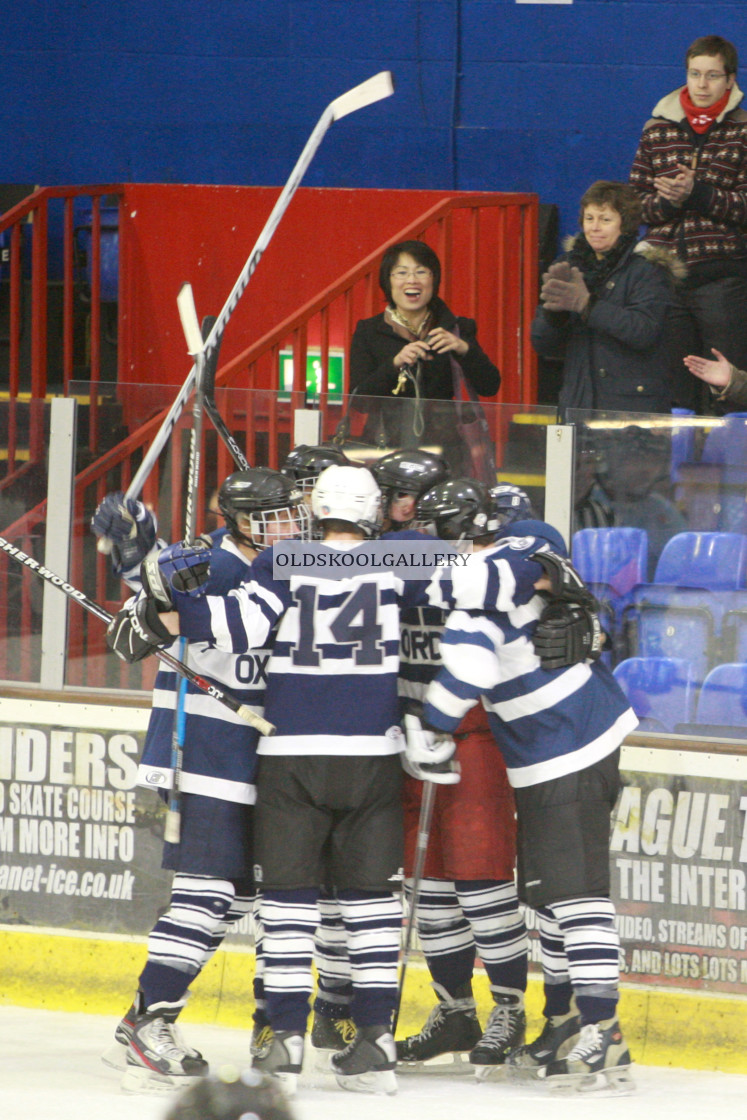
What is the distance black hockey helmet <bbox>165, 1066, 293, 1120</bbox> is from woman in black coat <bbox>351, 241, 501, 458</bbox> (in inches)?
120

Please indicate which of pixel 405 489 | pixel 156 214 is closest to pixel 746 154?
pixel 405 489

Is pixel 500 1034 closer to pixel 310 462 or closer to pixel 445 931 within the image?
pixel 445 931

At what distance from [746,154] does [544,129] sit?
133 centimetres

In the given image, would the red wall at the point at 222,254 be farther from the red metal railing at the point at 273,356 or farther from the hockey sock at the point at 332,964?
the hockey sock at the point at 332,964

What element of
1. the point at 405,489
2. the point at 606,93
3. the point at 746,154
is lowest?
the point at 405,489

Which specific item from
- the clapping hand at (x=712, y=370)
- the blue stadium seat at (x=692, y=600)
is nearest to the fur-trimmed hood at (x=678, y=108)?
the clapping hand at (x=712, y=370)

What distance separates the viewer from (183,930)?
11.1 ft

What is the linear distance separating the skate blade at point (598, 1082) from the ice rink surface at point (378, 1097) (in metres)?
0.01

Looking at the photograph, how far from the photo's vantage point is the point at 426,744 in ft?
10.9

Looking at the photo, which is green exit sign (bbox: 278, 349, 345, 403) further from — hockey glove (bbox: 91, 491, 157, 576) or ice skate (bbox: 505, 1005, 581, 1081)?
ice skate (bbox: 505, 1005, 581, 1081)

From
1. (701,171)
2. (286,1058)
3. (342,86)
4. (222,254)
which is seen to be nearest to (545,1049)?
(286,1058)

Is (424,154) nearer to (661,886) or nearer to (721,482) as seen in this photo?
(721,482)

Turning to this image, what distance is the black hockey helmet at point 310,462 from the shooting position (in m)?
3.61

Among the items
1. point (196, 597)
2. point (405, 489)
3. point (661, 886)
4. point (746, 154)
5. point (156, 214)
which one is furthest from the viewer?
point (156, 214)
